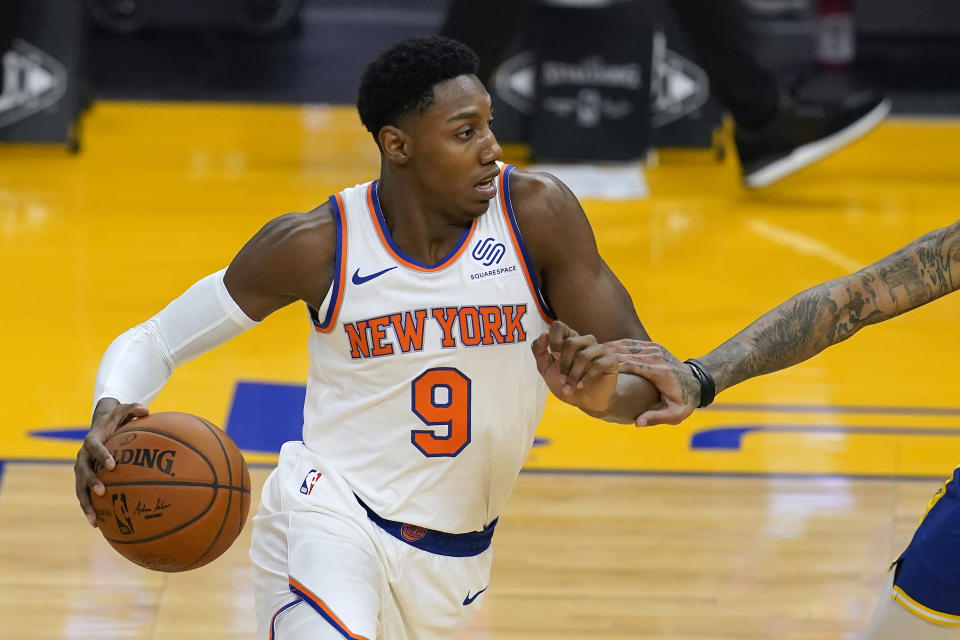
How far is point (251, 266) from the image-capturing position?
3592mm

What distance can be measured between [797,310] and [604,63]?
553 cm

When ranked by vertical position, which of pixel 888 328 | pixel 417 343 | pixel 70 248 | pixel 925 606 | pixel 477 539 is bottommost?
pixel 70 248

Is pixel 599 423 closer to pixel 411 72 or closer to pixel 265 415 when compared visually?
pixel 265 415

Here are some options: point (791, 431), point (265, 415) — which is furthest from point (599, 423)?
point (265, 415)

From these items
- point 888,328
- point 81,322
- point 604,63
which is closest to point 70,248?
point 81,322

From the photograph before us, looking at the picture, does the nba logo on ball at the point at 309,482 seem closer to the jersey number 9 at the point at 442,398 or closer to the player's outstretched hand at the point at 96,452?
the jersey number 9 at the point at 442,398

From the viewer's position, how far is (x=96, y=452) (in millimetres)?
3422

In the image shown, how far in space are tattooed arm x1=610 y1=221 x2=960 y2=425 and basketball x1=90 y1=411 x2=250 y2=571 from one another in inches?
40.9

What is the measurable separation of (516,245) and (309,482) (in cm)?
77

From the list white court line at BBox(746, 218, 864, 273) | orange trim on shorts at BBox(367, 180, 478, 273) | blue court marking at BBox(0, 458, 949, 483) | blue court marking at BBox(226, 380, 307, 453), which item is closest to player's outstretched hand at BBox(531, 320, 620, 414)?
orange trim on shorts at BBox(367, 180, 478, 273)

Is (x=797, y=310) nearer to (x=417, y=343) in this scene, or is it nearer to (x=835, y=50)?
(x=417, y=343)

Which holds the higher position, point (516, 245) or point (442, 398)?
point (516, 245)

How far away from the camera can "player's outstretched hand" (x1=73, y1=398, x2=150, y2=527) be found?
11.2 ft

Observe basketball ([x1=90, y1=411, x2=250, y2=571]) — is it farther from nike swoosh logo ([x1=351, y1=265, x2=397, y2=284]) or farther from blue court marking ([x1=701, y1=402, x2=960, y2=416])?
blue court marking ([x1=701, y1=402, x2=960, y2=416])
